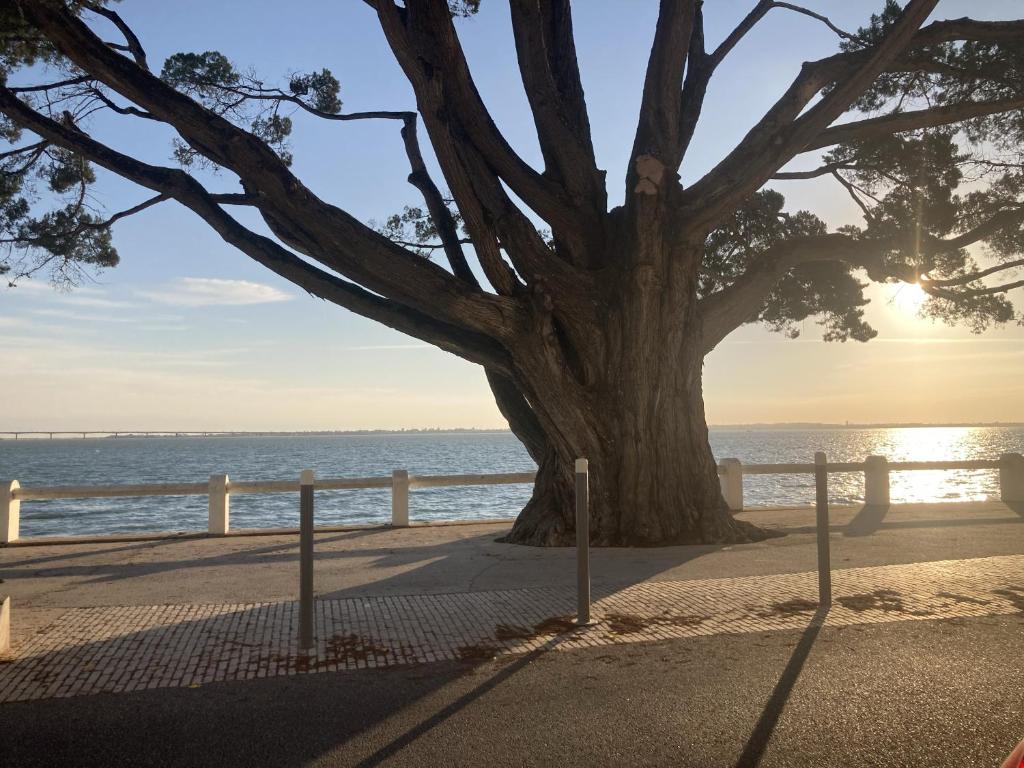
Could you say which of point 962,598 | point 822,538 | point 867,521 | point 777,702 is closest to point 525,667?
point 777,702

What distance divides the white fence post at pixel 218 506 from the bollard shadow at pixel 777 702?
966cm

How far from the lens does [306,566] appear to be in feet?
19.4

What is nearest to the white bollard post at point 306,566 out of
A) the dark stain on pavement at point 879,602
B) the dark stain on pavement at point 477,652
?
the dark stain on pavement at point 477,652

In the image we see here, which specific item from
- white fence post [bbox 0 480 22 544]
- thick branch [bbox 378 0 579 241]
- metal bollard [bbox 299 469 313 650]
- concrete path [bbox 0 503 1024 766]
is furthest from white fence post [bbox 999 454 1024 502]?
white fence post [bbox 0 480 22 544]

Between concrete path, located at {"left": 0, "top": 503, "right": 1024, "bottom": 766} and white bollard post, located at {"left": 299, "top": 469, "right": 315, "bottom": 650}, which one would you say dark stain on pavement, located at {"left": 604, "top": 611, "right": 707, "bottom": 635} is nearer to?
concrete path, located at {"left": 0, "top": 503, "right": 1024, "bottom": 766}

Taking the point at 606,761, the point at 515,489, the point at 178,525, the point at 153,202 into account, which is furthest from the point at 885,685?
the point at 515,489

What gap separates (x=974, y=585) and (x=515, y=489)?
44.5 m

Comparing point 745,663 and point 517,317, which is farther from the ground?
point 517,317

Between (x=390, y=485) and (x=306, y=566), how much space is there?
28.3 ft

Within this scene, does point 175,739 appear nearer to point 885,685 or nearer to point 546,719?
point 546,719

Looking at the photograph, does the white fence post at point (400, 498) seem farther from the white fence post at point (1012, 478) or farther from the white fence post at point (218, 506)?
the white fence post at point (1012, 478)

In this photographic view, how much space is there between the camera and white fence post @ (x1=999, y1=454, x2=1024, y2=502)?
1620 centimetres

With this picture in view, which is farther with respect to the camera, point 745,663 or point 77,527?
point 77,527

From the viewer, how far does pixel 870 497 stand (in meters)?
16.2
